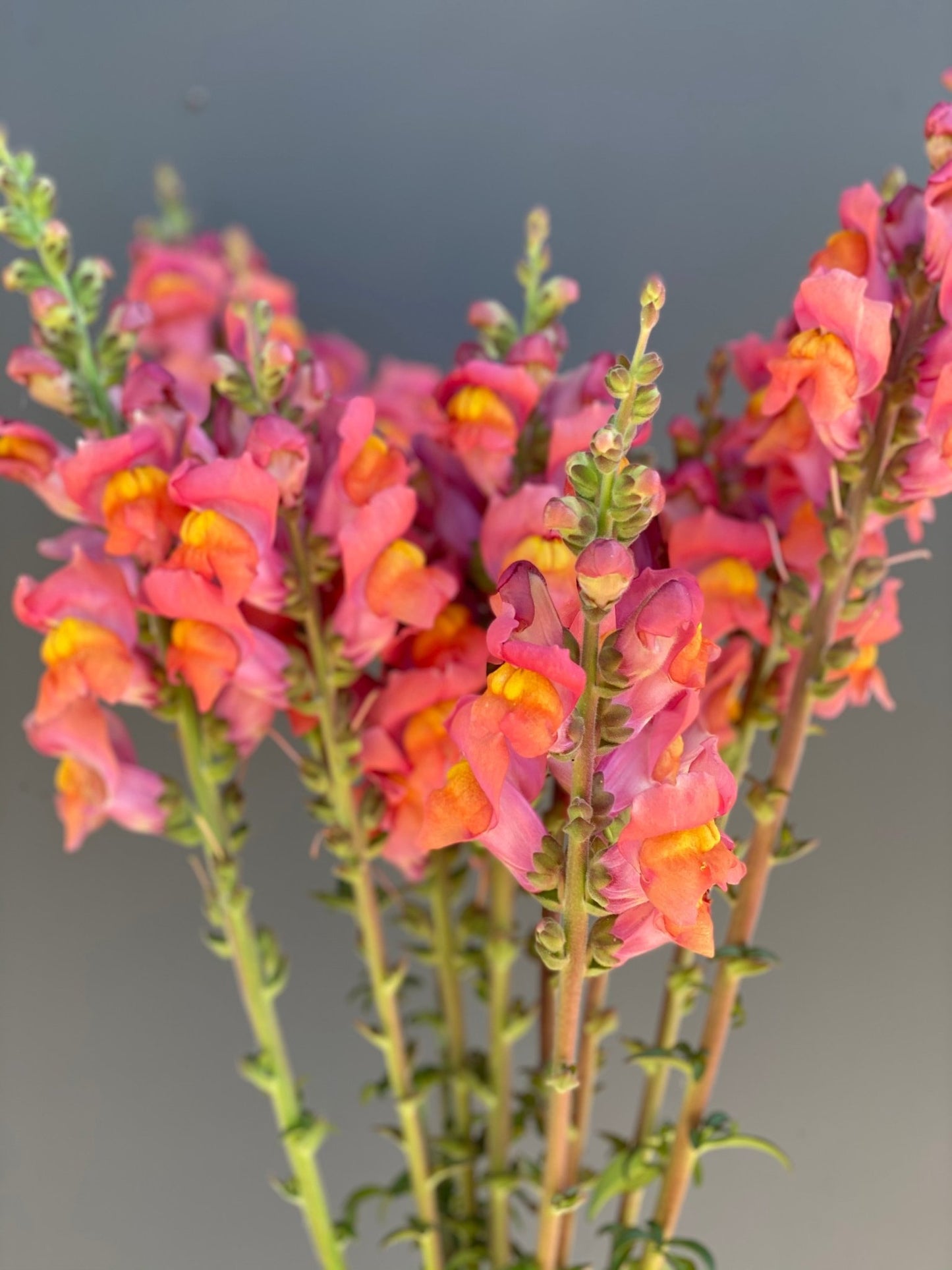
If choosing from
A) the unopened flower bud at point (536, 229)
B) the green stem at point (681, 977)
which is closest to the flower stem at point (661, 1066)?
the green stem at point (681, 977)

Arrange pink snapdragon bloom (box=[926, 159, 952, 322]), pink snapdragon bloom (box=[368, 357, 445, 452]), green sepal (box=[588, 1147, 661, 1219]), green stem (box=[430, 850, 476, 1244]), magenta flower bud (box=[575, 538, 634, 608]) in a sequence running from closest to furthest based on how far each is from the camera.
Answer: magenta flower bud (box=[575, 538, 634, 608]) < pink snapdragon bloom (box=[926, 159, 952, 322]) < green sepal (box=[588, 1147, 661, 1219]) < green stem (box=[430, 850, 476, 1244]) < pink snapdragon bloom (box=[368, 357, 445, 452])

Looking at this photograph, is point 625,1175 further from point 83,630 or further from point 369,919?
point 83,630

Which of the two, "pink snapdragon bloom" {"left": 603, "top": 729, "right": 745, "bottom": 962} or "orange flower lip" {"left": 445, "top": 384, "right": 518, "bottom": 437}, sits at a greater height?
"orange flower lip" {"left": 445, "top": 384, "right": 518, "bottom": 437}

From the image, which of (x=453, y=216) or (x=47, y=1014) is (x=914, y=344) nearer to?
(x=453, y=216)

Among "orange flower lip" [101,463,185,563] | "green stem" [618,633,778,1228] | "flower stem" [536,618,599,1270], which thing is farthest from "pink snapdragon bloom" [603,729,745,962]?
"orange flower lip" [101,463,185,563]

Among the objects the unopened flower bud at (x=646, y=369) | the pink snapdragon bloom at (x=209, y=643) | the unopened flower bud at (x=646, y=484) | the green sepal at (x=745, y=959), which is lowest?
the green sepal at (x=745, y=959)

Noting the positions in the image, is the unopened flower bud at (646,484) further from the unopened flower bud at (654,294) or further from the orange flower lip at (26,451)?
the orange flower lip at (26,451)

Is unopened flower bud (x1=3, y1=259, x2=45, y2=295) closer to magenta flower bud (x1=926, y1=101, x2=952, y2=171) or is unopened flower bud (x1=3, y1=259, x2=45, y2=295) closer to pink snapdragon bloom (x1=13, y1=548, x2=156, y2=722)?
pink snapdragon bloom (x1=13, y1=548, x2=156, y2=722)

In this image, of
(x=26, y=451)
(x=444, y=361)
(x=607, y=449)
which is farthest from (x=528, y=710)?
(x=444, y=361)
